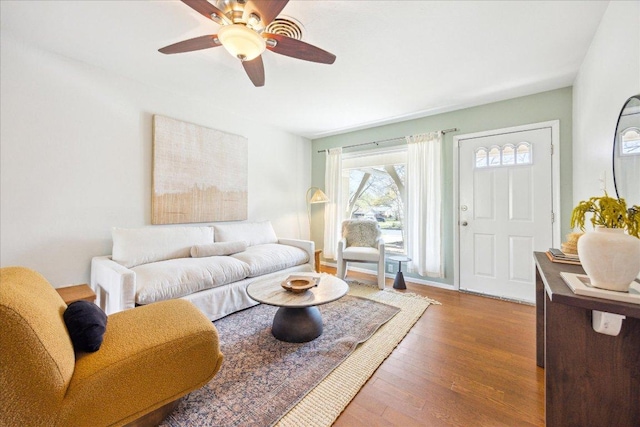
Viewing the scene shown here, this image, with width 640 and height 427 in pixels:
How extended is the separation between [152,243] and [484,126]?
400cm

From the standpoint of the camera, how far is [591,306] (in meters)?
0.92

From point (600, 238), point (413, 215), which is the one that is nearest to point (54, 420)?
point (600, 238)

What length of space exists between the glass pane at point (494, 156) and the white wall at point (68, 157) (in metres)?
3.70

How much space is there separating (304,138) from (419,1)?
327 centimetres

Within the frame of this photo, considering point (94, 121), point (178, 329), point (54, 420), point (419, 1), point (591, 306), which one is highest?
point (419, 1)

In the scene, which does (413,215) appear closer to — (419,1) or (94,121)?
(419,1)

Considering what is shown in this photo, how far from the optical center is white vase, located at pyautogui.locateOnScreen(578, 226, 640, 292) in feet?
3.05

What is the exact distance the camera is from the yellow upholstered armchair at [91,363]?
2.73ft

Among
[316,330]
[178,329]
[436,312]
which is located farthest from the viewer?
[436,312]

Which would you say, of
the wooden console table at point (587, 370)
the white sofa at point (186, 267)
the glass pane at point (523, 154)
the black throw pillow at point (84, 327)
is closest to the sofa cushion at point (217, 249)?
the white sofa at point (186, 267)

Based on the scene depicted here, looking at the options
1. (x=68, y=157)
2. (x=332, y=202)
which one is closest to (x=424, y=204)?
(x=332, y=202)

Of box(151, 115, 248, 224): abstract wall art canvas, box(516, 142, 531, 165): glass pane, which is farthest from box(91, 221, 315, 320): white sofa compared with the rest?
box(516, 142, 531, 165): glass pane

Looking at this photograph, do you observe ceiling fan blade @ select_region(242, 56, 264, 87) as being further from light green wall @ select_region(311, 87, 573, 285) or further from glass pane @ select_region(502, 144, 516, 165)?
glass pane @ select_region(502, 144, 516, 165)

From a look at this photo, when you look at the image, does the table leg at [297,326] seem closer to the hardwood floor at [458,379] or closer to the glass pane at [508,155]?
the hardwood floor at [458,379]
